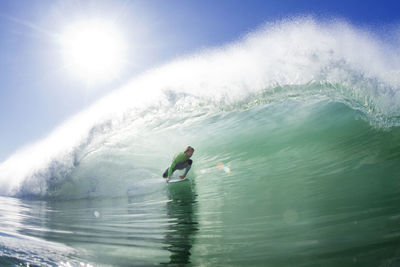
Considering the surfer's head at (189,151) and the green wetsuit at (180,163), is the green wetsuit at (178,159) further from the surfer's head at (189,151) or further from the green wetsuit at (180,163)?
the surfer's head at (189,151)

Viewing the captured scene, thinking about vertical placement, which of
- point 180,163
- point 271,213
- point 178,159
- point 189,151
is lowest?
point 271,213

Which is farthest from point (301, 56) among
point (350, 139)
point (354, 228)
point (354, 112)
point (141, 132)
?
point (354, 228)

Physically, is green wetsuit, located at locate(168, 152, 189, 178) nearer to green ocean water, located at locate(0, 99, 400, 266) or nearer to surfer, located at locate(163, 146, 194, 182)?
surfer, located at locate(163, 146, 194, 182)

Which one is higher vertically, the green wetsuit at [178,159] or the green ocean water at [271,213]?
the green wetsuit at [178,159]

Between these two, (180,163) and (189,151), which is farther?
(180,163)

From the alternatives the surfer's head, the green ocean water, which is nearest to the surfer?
the surfer's head

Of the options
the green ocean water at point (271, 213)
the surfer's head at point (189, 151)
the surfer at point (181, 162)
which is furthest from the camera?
the surfer at point (181, 162)

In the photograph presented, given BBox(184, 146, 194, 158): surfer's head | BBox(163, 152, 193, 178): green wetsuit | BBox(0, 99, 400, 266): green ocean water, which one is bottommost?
BBox(0, 99, 400, 266): green ocean water

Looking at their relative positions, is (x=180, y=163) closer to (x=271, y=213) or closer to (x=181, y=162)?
(x=181, y=162)

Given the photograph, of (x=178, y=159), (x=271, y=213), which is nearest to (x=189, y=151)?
(x=178, y=159)

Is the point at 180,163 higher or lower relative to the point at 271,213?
higher

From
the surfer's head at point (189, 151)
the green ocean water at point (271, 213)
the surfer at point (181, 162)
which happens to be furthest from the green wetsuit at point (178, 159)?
the green ocean water at point (271, 213)

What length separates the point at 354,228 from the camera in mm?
2033

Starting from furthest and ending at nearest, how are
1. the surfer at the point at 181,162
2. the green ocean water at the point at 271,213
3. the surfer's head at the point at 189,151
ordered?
the surfer at the point at 181,162 < the surfer's head at the point at 189,151 < the green ocean water at the point at 271,213
